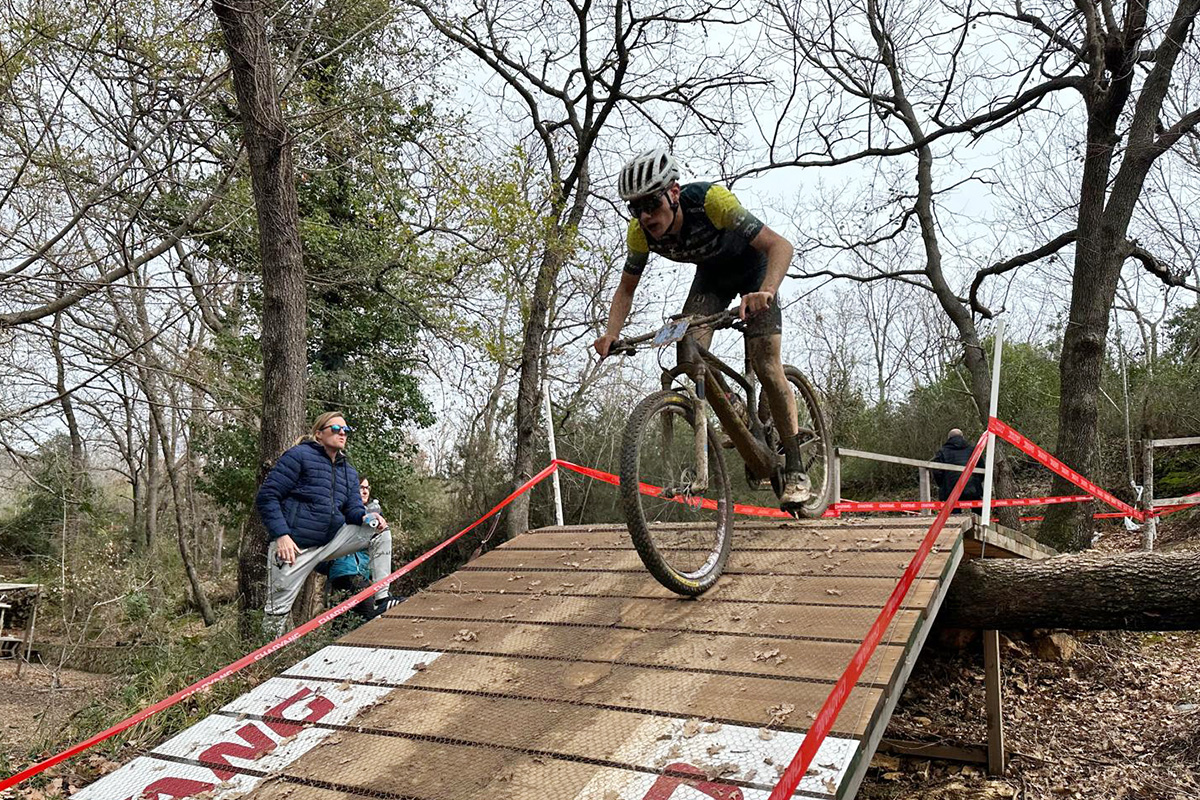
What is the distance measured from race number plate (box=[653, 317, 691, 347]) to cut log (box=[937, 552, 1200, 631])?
A: 2.16 metres

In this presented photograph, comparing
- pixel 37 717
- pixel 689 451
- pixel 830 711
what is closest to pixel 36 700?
pixel 37 717

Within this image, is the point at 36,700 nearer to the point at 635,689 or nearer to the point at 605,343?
the point at 605,343

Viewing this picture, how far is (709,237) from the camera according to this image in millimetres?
4277

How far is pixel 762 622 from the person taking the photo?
368cm

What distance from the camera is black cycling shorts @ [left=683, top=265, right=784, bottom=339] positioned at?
4535 millimetres

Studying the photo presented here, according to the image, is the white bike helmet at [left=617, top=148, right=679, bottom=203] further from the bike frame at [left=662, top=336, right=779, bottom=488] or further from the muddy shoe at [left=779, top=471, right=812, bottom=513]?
the muddy shoe at [left=779, top=471, right=812, bottom=513]

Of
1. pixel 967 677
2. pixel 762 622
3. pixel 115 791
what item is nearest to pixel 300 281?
pixel 115 791

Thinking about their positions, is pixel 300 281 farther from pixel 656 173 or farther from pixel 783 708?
pixel 783 708

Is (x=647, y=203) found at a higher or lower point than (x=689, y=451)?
higher

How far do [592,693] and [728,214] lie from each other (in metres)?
2.44

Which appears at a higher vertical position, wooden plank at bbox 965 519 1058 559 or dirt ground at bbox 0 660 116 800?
wooden plank at bbox 965 519 1058 559

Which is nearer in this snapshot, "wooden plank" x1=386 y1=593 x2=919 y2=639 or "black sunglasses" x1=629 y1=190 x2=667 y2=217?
"wooden plank" x1=386 y1=593 x2=919 y2=639

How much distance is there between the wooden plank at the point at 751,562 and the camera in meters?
4.13

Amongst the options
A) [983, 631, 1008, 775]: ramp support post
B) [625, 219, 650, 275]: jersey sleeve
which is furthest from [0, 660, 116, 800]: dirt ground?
[983, 631, 1008, 775]: ramp support post
